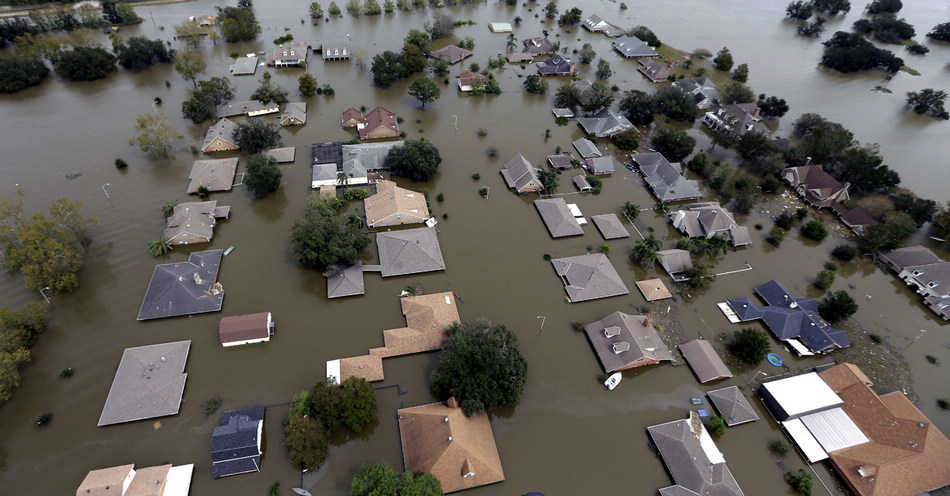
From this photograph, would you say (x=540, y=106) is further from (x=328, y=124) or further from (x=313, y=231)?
(x=313, y=231)

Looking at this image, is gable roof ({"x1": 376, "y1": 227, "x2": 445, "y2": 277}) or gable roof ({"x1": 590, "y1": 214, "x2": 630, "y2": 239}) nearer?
gable roof ({"x1": 376, "y1": 227, "x2": 445, "y2": 277})

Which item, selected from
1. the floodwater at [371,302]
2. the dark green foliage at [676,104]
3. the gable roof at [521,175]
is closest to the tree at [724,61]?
the floodwater at [371,302]

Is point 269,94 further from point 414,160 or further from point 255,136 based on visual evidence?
point 414,160

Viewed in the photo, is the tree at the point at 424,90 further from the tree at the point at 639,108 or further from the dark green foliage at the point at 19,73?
the dark green foliage at the point at 19,73

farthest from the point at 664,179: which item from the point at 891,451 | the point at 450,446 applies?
the point at 450,446

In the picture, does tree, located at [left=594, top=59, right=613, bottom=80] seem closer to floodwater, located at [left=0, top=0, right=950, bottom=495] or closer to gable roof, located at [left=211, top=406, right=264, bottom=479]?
floodwater, located at [left=0, top=0, right=950, bottom=495]

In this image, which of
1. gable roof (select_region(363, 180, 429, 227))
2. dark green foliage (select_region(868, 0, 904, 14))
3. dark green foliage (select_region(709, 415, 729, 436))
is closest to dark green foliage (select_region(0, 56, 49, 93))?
gable roof (select_region(363, 180, 429, 227))
